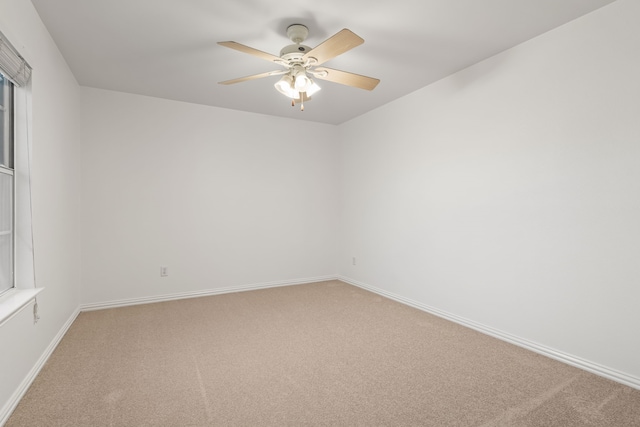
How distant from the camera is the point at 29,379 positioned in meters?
2.00

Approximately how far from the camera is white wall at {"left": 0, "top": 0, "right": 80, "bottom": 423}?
183 cm

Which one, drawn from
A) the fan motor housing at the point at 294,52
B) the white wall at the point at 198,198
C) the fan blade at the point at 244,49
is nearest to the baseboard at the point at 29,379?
the white wall at the point at 198,198

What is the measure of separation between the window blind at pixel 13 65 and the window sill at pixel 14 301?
128 cm

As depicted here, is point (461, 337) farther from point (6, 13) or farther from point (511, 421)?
point (6, 13)

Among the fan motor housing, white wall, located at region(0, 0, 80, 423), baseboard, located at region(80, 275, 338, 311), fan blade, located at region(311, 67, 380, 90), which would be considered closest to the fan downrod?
the fan motor housing

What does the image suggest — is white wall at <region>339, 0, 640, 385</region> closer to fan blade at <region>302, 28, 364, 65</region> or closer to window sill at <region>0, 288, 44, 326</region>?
fan blade at <region>302, 28, 364, 65</region>

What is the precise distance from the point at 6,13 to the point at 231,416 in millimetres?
2459

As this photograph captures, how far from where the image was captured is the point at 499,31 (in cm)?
245

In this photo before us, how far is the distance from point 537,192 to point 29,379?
3.71m

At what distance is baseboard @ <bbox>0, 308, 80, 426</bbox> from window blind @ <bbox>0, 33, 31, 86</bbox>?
1.78m

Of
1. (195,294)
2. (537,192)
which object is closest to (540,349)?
(537,192)

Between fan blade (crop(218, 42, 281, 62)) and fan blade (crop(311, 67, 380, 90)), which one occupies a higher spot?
fan blade (crop(218, 42, 281, 62))

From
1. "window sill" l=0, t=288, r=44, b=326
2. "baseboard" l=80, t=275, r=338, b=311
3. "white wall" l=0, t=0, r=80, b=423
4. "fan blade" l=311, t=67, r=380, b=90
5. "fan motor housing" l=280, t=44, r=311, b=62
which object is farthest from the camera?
"baseboard" l=80, t=275, r=338, b=311

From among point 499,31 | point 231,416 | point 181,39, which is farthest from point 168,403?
point 499,31
